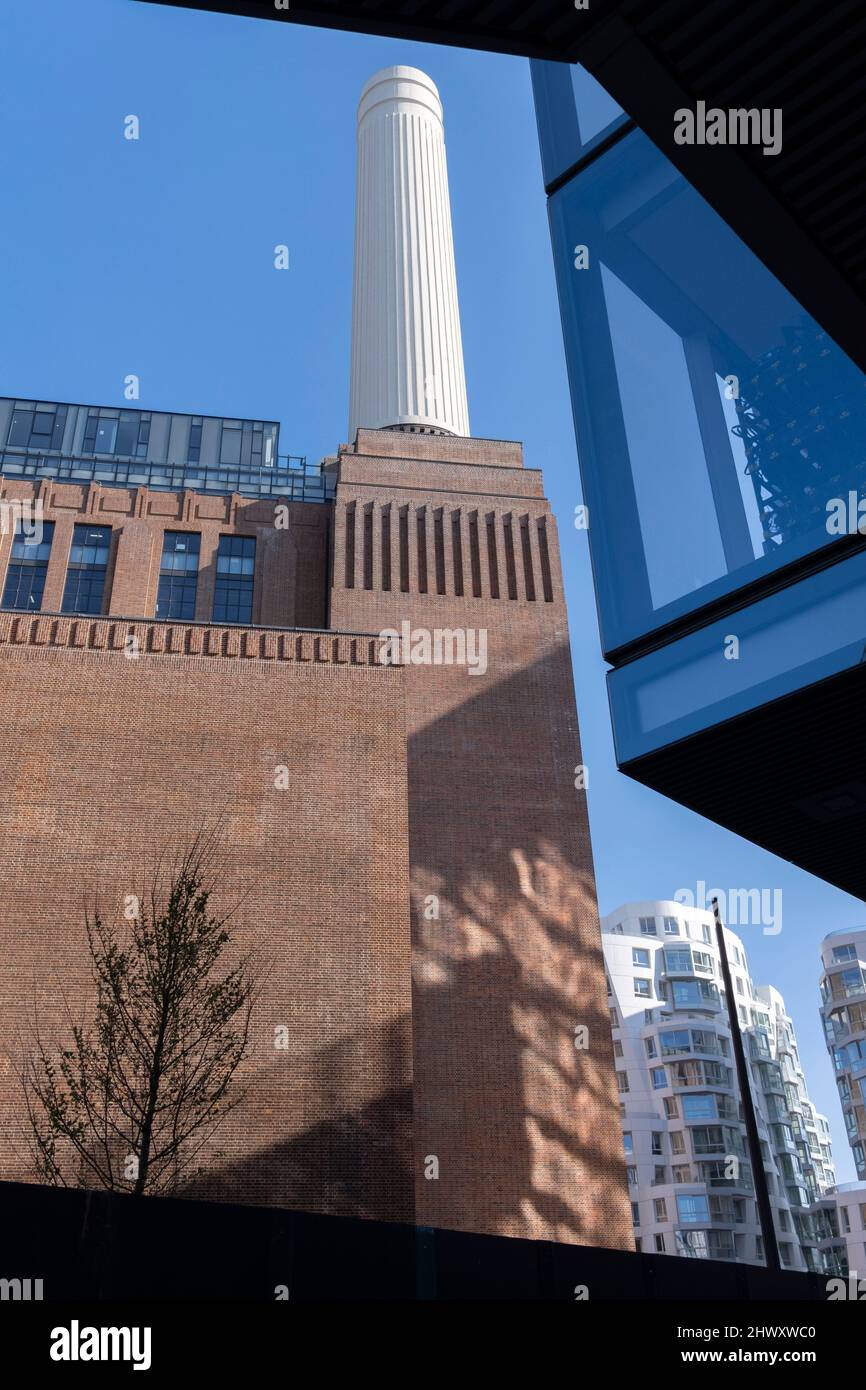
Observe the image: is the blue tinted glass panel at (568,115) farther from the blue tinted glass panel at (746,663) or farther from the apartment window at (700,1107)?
the apartment window at (700,1107)

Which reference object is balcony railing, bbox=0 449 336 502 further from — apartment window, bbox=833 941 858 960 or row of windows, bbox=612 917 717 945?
row of windows, bbox=612 917 717 945

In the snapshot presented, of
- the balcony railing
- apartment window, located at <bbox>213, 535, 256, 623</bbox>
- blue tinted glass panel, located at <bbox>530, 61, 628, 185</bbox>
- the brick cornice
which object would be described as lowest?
the brick cornice

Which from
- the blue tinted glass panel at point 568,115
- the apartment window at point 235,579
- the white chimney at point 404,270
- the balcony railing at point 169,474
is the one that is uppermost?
the white chimney at point 404,270

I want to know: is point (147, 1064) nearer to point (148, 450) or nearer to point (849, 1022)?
point (148, 450)

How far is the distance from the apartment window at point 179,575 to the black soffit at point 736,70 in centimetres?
3469

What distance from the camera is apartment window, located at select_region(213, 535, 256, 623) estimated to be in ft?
135

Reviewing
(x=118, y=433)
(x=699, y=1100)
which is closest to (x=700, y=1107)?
(x=699, y=1100)

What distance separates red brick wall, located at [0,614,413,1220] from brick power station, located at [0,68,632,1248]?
0.18 feet

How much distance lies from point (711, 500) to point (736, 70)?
7917 millimetres

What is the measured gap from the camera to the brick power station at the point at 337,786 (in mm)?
22234

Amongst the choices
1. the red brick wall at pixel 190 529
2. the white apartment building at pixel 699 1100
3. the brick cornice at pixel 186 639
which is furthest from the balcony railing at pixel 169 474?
the white apartment building at pixel 699 1100

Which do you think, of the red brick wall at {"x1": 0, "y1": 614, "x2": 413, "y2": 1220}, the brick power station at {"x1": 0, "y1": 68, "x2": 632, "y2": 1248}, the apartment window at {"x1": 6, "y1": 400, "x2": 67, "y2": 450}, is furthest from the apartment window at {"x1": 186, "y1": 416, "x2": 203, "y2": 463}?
the red brick wall at {"x1": 0, "y1": 614, "x2": 413, "y2": 1220}
